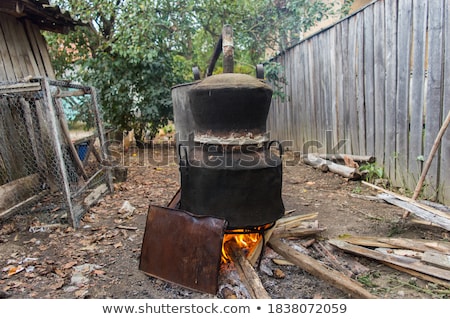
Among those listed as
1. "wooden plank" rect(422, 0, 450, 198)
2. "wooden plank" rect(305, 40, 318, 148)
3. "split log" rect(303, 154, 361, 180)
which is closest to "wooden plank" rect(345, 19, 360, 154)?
"split log" rect(303, 154, 361, 180)

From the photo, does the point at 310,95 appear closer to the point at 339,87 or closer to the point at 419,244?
the point at 339,87

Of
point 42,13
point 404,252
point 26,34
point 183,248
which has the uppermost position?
point 42,13

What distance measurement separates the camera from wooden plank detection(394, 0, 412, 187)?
13.1 ft

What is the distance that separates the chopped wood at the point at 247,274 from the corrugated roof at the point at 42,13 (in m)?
4.21

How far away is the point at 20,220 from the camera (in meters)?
3.85

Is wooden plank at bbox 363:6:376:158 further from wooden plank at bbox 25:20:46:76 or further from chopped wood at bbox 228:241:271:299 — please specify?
wooden plank at bbox 25:20:46:76

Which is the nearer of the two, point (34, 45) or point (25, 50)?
point (25, 50)

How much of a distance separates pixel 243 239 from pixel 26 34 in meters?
4.74

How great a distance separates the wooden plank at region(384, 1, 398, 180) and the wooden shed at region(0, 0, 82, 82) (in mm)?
4721

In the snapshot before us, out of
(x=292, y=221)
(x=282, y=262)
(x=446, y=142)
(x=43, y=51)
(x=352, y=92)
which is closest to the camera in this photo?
(x=282, y=262)

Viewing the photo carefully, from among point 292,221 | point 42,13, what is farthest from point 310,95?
point 42,13

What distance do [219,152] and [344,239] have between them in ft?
4.78

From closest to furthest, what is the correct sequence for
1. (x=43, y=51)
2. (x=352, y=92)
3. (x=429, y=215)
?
(x=429, y=215) < (x=352, y=92) < (x=43, y=51)

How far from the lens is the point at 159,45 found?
22.3ft
